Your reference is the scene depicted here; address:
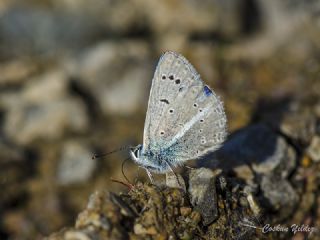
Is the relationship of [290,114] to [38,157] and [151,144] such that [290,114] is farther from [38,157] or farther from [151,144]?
[38,157]

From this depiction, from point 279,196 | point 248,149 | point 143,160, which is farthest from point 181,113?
point 279,196

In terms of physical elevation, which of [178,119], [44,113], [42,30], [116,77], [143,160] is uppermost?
[42,30]

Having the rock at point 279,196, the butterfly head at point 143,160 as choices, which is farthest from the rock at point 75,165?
the rock at point 279,196

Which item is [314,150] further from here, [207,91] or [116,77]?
[116,77]

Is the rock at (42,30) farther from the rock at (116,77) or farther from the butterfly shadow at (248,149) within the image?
the butterfly shadow at (248,149)

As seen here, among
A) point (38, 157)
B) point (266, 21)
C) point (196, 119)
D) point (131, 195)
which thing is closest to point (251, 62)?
point (266, 21)

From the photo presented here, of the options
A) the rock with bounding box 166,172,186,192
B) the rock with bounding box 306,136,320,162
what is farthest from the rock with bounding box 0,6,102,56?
the rock with bounding box 166,172,186,192

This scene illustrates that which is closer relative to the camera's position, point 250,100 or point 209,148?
point 209,148
